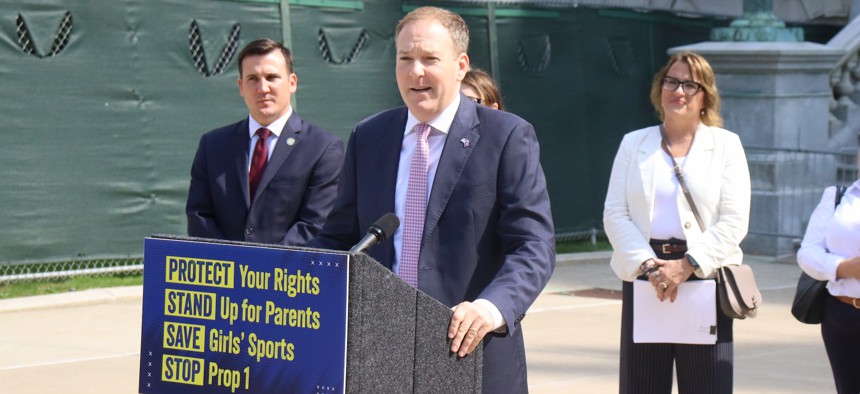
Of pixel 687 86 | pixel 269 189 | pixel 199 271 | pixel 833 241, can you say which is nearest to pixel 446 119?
pixel 199 271

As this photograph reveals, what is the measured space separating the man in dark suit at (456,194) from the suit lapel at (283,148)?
2.11 m

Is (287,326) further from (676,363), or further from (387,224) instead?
(676,363)

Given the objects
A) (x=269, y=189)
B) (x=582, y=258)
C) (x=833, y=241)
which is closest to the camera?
(x=269, y=189)

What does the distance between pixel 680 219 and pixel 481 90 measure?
1.17 m

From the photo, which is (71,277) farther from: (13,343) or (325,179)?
(325,179)

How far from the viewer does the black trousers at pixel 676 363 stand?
6.11 m

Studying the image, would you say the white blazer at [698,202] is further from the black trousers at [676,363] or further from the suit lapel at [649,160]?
the black trousers at [676,363]

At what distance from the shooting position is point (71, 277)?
1176cm

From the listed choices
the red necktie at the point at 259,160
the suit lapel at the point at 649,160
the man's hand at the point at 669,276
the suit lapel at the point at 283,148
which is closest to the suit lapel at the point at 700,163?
the suit lapel at the point at 649,160

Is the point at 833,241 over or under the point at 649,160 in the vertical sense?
under

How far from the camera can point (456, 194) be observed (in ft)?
12.7

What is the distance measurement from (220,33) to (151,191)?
5.22 feet

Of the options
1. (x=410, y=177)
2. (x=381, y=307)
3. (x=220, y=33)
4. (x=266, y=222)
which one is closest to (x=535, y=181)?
(x=410, y=177)

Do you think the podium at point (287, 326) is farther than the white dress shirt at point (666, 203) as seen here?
No
